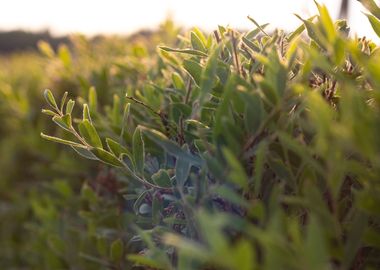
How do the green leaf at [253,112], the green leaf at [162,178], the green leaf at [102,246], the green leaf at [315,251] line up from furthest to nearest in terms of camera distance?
the green leaf at [102,246], the green leaf at [162,178], the green leaf at [253,112], the green leaf at [315,251]

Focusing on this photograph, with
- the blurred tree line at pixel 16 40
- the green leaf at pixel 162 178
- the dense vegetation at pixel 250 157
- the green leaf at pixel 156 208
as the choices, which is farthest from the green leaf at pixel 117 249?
the blurred tree line at pixel 16 40

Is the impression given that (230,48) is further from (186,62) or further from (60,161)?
(60,161)

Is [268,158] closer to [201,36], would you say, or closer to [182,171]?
[182,171]

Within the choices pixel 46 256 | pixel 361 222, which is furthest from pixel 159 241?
pixel 46 256

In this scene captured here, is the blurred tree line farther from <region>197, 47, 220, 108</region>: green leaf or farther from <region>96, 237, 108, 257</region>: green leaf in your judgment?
<region>197, 47, 220, 108</region>: green leaf

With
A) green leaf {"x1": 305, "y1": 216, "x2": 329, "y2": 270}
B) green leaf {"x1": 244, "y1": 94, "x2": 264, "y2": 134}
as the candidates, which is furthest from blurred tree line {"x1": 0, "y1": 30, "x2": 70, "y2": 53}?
green leaf {"x1": 305, "y1": 216, "x2": 329, "y2": 270}

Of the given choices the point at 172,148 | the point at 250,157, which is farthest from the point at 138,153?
the point at 250,157

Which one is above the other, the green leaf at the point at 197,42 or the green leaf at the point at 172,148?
the green leaf at the point at 197,42

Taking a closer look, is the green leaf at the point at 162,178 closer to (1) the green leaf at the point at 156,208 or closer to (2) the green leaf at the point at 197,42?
(1) the green leaf at the point at 156,208
